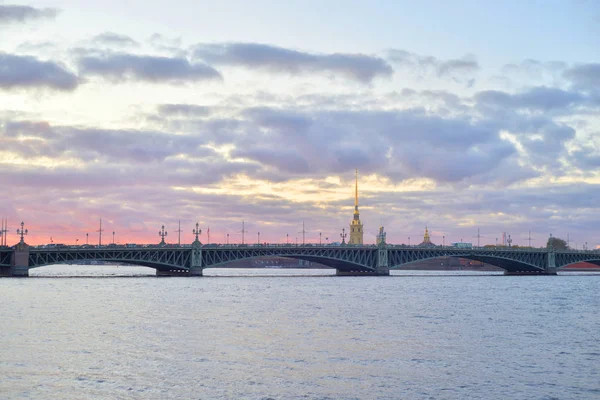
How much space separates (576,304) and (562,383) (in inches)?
2326

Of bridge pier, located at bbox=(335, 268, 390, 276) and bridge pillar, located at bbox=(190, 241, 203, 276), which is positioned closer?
bridge pillar, located at bbox=(190, 241, 203, 276)

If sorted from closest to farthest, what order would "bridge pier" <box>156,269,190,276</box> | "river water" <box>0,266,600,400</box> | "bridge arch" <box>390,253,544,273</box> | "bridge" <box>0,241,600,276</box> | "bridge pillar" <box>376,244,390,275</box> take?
1. "river water" <box>0,266,600,400</box>
2. "bridge" <box>0,241,600,276</box>
3. "bridge pier" <box>156,269,190,276</box>
4. "bridge arch" <box>390,253,544,273</box>
5. "bridge pillar" <box>376,244,390,275</box>

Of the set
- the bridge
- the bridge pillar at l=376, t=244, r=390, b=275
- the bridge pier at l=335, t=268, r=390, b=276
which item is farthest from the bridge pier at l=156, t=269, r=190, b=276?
the bridge pillar at l=376, t=244, r=390, b=275

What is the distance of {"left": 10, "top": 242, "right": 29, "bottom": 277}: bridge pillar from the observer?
129125 mm

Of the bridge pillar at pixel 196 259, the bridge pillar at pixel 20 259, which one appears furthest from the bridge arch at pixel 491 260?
the bridge pillar at pixel 20 259

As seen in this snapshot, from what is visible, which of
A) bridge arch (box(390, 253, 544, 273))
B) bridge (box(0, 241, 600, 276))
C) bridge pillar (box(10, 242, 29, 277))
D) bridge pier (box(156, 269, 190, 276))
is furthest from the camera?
bridge arch (box(390, 253, 544, 273))

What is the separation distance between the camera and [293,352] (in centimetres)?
4453

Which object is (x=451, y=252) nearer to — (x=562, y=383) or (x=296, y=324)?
(x=296, y=324)

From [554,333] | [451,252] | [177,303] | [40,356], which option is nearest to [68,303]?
[177,303]

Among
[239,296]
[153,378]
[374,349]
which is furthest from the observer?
[239,296]

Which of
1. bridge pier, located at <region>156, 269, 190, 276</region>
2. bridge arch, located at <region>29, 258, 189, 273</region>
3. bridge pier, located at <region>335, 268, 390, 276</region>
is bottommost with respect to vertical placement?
bridge pier, located at <region>335, 268, 390, 276</region>

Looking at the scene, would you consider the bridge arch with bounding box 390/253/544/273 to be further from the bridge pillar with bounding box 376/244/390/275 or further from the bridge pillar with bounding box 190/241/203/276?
the bridge pillar with bounding box 190/241/203/276

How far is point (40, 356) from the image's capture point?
1631 inches

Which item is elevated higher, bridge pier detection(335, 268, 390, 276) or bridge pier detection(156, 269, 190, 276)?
bridge pier detection(156, 269, 190, 276)
